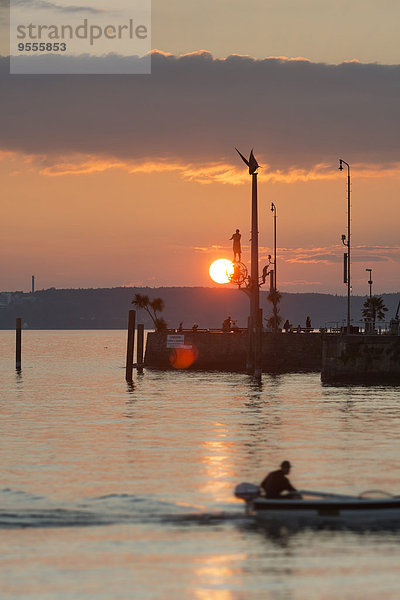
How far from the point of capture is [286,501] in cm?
3061

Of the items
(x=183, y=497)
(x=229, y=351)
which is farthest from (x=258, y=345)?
(x=183, y=497)

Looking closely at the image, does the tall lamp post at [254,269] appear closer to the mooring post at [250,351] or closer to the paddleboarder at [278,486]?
the mooring post at [250,351]

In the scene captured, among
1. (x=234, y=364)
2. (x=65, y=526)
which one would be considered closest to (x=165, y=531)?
(x=65, y=526)

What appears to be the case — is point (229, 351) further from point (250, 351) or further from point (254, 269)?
point (254, 269)

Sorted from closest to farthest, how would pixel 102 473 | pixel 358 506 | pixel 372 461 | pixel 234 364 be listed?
pixel 358 506 → pixel 102 473 → pixel 372 461 → pixel 234 364

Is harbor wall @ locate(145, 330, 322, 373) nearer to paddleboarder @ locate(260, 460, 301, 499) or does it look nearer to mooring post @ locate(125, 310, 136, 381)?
mooring post @ locate(125, 310, 136, 381)

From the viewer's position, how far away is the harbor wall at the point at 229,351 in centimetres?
11662

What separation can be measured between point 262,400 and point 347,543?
168 feet

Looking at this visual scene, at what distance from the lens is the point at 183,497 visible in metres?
34.8

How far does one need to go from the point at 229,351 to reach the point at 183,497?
85.0 meters

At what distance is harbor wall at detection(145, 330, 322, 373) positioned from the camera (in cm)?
11662

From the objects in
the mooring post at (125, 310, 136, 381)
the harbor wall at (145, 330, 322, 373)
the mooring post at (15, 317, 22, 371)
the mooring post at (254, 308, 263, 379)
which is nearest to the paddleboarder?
the mooring post at (254, 308, 263, 379)

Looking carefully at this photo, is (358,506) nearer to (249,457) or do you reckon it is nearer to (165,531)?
(165,531)

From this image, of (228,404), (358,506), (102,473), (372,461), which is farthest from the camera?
(228,404)
